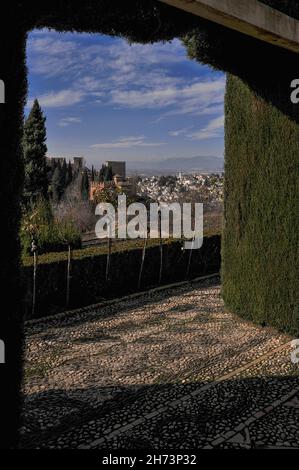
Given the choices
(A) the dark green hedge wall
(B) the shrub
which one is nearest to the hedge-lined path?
(A) the dark green hedge wall

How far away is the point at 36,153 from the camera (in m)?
26.5

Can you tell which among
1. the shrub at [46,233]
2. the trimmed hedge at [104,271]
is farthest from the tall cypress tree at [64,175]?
the trimmed hedge at [104,271]

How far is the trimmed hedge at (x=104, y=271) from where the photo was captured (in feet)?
23.0

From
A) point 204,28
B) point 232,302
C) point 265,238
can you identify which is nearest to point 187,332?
point 232,302

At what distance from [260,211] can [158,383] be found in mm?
2814

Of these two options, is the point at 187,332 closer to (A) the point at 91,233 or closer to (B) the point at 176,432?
(B) the point at 176,432

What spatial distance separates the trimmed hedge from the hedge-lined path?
0.60 m

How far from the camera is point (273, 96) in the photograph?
18.1 ft

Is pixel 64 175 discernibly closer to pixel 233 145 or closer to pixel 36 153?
pixel 36 153

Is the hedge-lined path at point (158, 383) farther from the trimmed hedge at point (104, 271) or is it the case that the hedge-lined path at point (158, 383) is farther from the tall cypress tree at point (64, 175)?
the tall cypress tree at point (64, 175)

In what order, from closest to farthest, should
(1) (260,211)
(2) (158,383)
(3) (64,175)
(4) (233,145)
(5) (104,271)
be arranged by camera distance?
(2) (158,383)
(1) (260,211)
(4) (233,145)
(5) (104,271)
(3) (64,175)

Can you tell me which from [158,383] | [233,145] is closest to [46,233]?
[233,145]

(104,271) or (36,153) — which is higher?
(36,153)

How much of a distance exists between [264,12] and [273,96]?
2092 mm
